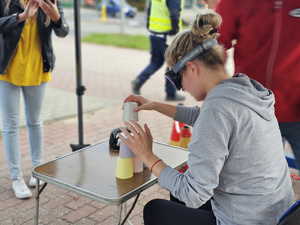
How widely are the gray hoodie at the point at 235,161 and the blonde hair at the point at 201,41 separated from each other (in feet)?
0.38

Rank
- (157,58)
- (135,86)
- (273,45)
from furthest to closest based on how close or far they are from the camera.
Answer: (135,86)
(157,58)
(273,45)

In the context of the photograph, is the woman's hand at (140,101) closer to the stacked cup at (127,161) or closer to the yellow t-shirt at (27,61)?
the stacked cup at (127,161)

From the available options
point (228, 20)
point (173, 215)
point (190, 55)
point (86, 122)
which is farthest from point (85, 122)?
point (190, 55)

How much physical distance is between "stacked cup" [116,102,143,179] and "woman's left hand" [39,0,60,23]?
1.21 m

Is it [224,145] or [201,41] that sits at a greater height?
[201,41]

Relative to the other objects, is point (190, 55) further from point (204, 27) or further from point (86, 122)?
point (86, 122)

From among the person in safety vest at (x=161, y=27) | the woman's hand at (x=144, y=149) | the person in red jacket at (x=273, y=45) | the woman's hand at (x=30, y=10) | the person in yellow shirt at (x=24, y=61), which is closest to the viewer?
the woman's hand at (x=144, y=149)

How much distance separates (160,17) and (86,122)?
2057 mm

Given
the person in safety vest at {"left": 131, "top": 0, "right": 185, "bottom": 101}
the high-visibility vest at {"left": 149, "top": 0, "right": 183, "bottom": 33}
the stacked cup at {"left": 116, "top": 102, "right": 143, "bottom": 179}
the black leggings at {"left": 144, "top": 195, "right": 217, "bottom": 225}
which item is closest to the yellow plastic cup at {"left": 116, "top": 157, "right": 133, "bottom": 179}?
the stacked cup at {"left": 116, "top": 102, "right": 143, "bottom": 179}

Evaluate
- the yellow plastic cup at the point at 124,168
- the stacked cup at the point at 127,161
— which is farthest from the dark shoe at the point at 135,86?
the yellow plastic cup at the point at 124,168

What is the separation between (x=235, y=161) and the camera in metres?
1.60

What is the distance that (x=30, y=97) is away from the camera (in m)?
3.16

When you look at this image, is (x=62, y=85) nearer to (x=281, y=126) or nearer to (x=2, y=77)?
(x=2, y=77)

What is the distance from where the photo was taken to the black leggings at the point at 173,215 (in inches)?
71.5
